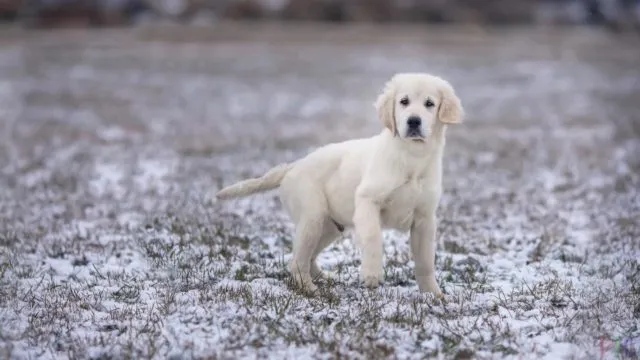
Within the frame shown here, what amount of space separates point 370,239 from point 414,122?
0.84 metres

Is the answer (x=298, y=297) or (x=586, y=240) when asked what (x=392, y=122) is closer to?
(x=298, y=297)

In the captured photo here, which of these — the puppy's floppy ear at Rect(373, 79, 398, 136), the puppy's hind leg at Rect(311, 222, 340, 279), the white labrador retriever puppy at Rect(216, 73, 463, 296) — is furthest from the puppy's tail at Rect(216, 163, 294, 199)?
the puppy's floppy ear at Rect(373, 79, 398, 136)

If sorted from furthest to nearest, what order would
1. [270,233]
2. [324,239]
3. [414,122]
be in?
[270,233] → [324,239] → [414,122]

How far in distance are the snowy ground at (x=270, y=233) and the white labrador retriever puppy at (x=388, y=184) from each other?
1.01 feet

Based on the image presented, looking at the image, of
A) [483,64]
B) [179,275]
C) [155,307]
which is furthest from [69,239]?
[483,64]

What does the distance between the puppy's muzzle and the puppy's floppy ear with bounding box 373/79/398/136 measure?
0.64ft

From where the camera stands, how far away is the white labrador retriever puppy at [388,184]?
6539mm

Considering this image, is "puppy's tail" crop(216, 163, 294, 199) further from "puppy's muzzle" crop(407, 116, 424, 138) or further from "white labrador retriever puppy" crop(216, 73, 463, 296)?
"puppy's muzzle" crop(407, 116, 424, 138)

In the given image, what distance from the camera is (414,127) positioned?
6449 millimetres

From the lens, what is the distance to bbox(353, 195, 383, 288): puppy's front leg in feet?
21.3

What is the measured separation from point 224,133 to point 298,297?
12.3 metres

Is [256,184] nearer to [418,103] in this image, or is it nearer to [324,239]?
[324,239]

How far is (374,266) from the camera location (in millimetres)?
6520

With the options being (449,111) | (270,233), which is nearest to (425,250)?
(449,111)
